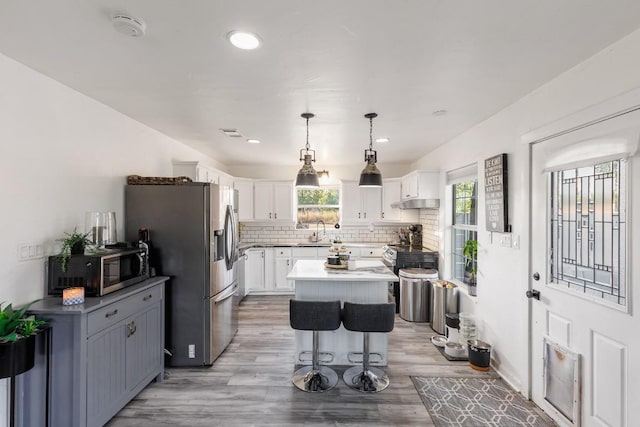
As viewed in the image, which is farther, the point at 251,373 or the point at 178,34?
the point at 251,373

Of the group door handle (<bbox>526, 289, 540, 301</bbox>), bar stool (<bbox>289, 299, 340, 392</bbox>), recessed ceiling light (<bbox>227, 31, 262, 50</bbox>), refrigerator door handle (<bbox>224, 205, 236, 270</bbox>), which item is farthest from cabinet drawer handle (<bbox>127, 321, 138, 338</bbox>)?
door handle (<bbox>526, 289, 540, 301</bbox>)

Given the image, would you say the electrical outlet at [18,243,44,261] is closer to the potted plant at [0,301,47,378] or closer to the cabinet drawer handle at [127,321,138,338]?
the potted plant at [0,301,47,378]

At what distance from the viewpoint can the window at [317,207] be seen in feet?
20.8

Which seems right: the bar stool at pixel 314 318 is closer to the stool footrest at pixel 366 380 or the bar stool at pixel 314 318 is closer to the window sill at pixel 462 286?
the stool footrest at pixel 366 380

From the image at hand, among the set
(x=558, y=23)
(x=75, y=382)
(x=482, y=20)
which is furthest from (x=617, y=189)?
(x=75, y=382)

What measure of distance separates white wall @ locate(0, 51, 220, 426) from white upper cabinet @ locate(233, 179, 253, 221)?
2.90 m

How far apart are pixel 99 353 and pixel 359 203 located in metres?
4.62

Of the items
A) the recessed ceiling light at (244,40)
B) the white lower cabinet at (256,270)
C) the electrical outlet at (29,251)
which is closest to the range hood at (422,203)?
the white lower cabinet at (256,270)

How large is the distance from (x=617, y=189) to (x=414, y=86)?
1434 millimetres

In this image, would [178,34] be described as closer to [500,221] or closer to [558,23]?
[558,23]

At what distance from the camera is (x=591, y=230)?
2.01 meters

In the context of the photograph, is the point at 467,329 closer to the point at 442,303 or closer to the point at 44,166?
the point at 442,303

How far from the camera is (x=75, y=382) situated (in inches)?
76.9

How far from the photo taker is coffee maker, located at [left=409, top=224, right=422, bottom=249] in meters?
5.52
